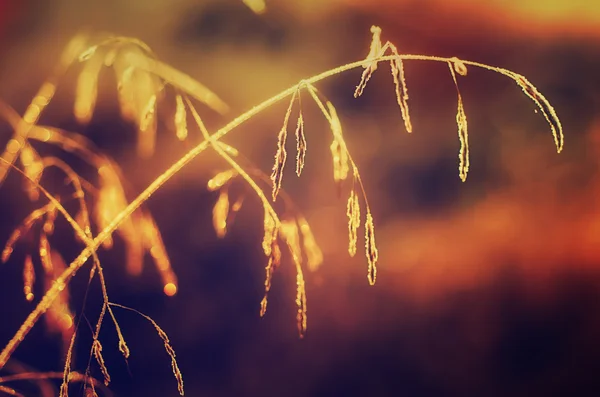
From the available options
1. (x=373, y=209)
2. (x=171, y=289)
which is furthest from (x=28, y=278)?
(x=373, y=209)

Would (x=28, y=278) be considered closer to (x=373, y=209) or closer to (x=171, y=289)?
(x=171, y=289)

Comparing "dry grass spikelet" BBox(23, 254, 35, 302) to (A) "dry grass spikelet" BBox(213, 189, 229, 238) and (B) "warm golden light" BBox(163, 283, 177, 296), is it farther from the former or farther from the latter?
(A) "dry grass spikelet" BBox(213, 189, 229, 238)

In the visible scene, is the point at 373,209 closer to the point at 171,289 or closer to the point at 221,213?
the point at 221,213

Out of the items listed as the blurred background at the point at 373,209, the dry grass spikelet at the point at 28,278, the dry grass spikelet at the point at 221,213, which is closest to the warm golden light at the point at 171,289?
the blurred background at the point at 373,209

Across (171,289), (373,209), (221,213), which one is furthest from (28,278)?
(373,209)

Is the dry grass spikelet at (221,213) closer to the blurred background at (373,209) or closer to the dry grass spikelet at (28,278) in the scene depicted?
the blurred background at (373,209)

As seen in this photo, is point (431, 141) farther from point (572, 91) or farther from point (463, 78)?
point (572, 91)

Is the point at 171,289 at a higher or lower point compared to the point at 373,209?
lower

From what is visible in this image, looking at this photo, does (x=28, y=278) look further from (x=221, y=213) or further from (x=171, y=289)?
(x=221, y=213)

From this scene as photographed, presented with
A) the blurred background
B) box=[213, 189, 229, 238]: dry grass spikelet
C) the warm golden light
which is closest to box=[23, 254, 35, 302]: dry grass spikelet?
the blurred background
